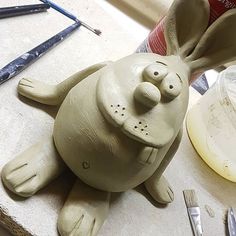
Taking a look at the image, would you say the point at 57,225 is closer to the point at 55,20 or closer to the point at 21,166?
the point at 21,166

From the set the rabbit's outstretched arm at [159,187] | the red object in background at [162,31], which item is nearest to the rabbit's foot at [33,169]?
the rabbit's outstretched arm at [159,187]

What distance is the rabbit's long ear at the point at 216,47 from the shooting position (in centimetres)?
45

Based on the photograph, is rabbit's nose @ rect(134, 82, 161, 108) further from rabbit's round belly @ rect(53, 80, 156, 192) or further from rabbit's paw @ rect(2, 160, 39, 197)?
rabbit's paw @ rect(2, 160, 39, 197)

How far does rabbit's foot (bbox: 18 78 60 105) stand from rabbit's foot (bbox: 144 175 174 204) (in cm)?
17

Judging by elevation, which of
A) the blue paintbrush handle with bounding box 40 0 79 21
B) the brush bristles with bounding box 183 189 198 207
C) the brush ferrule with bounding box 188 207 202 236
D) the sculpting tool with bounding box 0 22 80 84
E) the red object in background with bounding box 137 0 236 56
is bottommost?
A: the brush ferrule with bounding box 188 207 202 236

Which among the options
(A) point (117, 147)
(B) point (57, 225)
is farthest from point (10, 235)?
(A) point (117, 147)

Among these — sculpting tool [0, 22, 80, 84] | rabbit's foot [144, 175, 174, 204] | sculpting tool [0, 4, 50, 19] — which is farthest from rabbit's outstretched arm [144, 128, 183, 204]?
sculpting tool [0, 4, 50, 19]

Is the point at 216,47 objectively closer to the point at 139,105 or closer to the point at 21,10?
the point at 139,105

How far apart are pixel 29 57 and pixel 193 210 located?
0.33 meters

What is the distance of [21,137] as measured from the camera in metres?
0.48

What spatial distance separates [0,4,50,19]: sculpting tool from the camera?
0.62 m

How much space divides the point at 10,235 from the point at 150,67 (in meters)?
0.25

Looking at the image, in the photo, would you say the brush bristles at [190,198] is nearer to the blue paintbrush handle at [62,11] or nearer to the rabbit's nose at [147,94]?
the rabbit's nose at [147,94]

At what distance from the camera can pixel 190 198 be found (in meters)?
0.54
